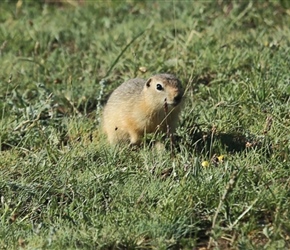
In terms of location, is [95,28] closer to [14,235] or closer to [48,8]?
[48,8]

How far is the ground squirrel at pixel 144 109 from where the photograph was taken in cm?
568

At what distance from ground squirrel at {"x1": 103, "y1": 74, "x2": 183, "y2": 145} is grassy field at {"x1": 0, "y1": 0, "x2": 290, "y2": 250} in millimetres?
151

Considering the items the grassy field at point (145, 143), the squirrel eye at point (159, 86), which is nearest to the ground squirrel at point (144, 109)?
the squirrel eye at point (159, 86)

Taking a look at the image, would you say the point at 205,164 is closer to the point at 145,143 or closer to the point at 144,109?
the point at 145,143

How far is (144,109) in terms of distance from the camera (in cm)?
582

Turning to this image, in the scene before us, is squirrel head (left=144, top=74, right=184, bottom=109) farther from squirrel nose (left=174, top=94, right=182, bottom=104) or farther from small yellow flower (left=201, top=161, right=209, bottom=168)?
small yellow flower (left=201, top=161, right=209, bottom=168)

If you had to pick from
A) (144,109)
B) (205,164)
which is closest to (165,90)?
(144,109)

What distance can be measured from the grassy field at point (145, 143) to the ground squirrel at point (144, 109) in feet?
0.50

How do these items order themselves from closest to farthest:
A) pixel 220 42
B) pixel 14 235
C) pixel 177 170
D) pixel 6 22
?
pixel 14 235
pixel 177 170
pixel 220 42
pixel 6 22

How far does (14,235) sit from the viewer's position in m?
4.56

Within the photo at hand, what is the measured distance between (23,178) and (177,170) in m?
0.98

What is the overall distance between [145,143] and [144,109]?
31 cm

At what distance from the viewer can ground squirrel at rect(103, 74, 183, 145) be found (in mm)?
5676

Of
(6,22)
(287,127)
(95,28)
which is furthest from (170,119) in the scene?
(6,22)
